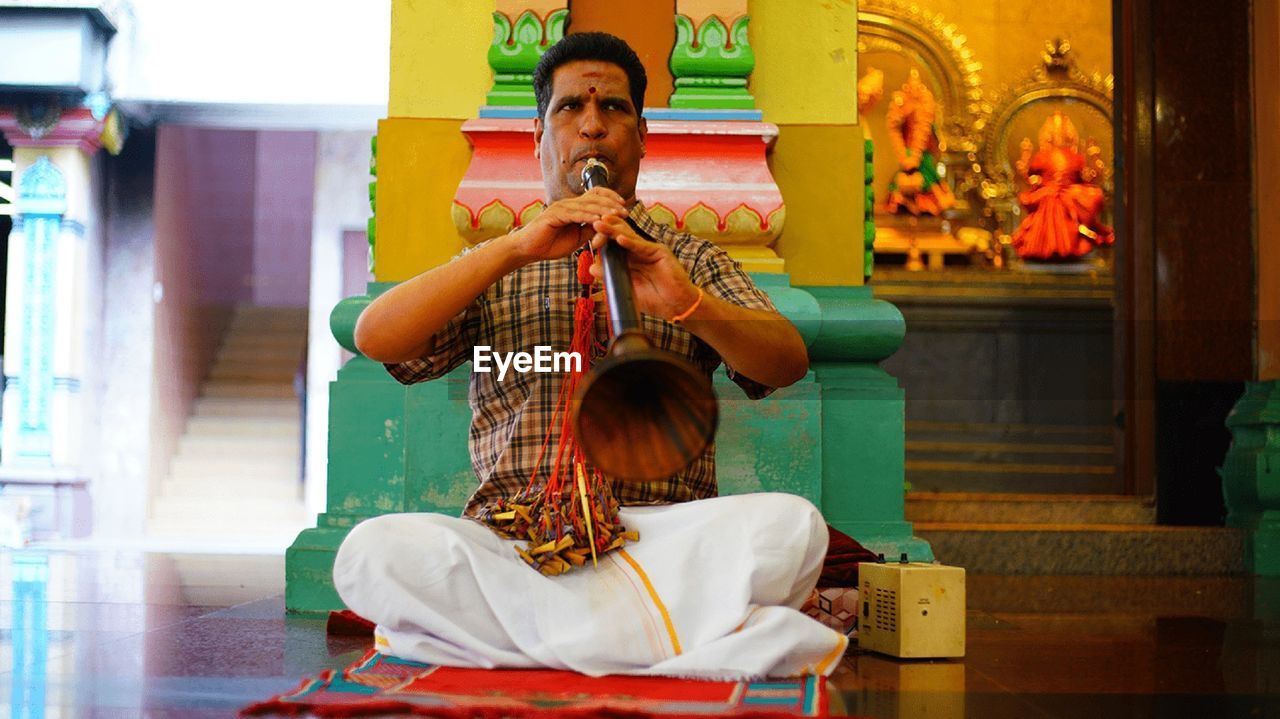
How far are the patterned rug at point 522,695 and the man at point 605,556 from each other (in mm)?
41

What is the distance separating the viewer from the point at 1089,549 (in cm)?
480

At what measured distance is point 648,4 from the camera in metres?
3.32

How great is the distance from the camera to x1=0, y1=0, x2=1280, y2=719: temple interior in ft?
9.11

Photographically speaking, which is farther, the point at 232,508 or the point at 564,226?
the point at 232,508

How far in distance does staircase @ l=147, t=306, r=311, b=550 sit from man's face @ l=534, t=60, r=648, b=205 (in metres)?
6.69

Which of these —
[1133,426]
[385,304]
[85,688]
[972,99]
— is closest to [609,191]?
[385,304]

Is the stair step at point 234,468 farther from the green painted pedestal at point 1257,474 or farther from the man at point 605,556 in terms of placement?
the man at point 605,556

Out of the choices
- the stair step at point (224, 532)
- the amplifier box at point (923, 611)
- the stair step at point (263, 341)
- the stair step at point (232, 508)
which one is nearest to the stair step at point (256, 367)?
the stair step at point (263, 341)

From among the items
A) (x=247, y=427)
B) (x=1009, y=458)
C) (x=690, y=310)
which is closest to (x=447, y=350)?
(x=690, y=310)

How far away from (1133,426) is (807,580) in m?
4.15

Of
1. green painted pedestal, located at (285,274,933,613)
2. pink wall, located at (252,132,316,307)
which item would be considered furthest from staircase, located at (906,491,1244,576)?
pink wall, located at (252,132,316,307)

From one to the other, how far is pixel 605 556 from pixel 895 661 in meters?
0.59

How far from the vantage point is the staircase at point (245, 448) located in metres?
9.82

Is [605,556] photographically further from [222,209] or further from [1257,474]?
[222,209]
